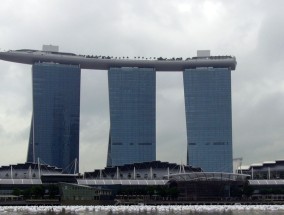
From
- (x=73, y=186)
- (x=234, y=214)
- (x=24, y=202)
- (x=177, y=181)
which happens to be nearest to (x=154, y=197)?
(x=177, y=181)

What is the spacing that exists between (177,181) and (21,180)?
4787cm

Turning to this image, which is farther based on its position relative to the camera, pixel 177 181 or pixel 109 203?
pixel 177 181

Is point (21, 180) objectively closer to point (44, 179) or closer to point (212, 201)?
point (44, 179)

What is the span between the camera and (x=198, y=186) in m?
170

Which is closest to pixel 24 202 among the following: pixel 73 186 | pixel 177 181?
pixel 73 186

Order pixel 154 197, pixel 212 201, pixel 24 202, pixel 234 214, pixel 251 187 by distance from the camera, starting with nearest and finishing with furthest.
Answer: pixel 234 214, pixel 24 202, pixel 212 201, pixel 154 197, pixel 251 187

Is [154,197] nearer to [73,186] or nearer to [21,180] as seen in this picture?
[73,186]

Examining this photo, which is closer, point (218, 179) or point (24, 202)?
point (24, 202)

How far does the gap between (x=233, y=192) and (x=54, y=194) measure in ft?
167

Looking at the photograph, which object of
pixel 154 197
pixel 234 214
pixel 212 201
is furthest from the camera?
pixel 154 197

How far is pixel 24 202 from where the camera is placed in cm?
14312

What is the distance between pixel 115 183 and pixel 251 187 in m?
42.0

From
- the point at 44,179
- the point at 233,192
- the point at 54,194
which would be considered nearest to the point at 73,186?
the point at 54,194

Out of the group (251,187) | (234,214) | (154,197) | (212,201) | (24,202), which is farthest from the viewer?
(251,187)
